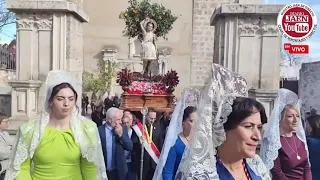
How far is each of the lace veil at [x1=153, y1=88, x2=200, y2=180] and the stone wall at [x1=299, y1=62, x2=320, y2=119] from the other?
4841 millimetres

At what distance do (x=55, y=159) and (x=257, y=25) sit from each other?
5484mm

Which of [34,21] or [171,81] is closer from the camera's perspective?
[34,21]

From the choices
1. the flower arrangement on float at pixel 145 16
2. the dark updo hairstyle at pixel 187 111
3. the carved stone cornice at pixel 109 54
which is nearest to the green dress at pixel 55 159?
the dark updo hairstyle at pixel 187 111

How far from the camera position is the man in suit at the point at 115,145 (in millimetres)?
5363

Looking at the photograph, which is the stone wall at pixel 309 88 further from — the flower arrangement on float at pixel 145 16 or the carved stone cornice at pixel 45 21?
the flower arrangement on float at pixel 145 16

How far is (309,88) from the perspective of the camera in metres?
8.63

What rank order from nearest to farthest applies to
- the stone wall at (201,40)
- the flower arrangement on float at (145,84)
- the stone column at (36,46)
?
the stone column at (36,46) → the flower arrangement on float at (145,84) → the stone wall at (201,40)

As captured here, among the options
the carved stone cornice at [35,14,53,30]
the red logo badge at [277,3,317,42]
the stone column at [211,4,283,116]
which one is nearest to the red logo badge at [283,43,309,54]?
the red logo badge at [277,3,317,42]

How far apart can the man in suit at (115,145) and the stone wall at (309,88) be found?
178 inches

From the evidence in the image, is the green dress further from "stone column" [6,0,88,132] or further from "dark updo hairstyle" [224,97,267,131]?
"stone column" [6,0,88,132]

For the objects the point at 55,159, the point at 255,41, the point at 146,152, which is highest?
the point at 255,41

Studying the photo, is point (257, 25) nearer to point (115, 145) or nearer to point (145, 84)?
point (115, 145)

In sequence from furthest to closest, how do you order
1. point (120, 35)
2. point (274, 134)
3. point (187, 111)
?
point (120, 35) < point (187, 111) < point (274, 134)

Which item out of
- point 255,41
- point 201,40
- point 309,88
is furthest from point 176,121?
point 201,40
